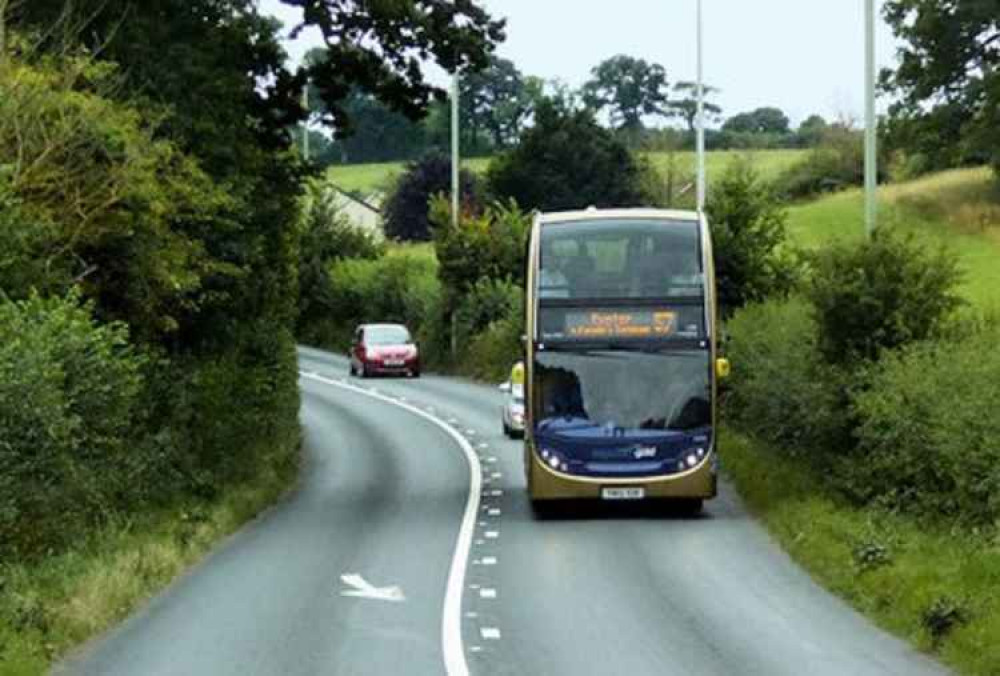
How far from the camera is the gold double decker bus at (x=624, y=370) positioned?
78.7 ft

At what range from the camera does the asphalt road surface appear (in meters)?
13.7

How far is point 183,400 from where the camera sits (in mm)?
24891

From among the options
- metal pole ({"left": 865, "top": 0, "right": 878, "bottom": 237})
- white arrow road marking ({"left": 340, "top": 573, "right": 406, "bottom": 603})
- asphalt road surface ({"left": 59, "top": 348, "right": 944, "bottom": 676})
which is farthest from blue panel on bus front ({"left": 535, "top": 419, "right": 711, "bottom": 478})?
white arrow road marking ({"left": 340, "top": 573, "right": 406, "bottom": 603})

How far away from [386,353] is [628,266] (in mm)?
36435

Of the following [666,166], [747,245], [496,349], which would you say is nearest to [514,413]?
[747,245]

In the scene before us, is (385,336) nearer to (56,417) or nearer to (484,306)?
(484,306)

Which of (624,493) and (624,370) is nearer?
(624,493)

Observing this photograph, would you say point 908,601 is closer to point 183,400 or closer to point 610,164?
point 183,400

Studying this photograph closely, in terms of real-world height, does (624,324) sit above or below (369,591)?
above

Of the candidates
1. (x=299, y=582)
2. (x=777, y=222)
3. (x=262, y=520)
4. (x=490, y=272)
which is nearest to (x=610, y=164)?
(x=490, y=272)

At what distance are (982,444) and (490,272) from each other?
4285cm

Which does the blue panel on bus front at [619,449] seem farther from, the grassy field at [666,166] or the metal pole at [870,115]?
the grassy field at [666,166]

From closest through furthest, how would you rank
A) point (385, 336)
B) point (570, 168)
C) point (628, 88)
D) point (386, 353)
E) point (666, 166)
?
point (386, 353) < point (385, 336) < point (570, 168) < point (666, 166) < point (628, 88)

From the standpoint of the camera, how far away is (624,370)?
24.2 metres
